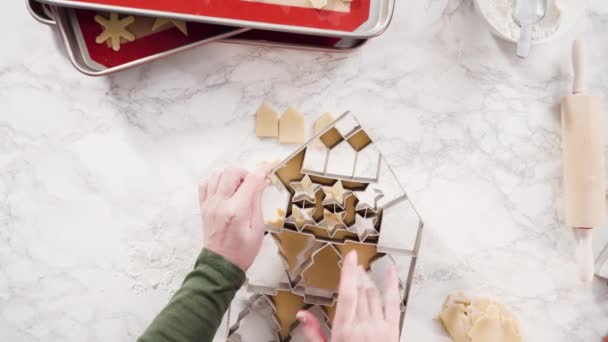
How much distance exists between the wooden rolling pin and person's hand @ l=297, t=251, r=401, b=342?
0.30 metres

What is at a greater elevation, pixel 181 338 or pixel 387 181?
pixel 387 181

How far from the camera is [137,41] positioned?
0.73m

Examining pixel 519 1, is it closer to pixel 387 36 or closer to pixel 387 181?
pixel 387 36

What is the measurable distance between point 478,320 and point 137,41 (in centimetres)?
58

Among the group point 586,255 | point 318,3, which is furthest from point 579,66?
point 318,3

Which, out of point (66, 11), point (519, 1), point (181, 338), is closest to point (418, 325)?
point (181, 338)

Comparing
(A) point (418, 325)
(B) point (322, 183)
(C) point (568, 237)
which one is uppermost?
(B) point (322, 183)

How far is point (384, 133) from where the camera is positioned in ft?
2.57

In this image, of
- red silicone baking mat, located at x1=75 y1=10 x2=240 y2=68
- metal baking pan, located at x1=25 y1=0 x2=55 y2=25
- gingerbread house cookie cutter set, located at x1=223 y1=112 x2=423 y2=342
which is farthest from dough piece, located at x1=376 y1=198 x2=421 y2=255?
metal baking pan, located at x1=25 y1=0 x2=55 y2=25

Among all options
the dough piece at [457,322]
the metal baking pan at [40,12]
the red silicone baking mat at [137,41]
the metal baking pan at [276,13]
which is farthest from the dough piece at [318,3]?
the dough piece at [457,322]

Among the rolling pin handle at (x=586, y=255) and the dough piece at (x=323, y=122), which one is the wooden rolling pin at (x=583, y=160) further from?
the dough piece at (x=323, y=122)

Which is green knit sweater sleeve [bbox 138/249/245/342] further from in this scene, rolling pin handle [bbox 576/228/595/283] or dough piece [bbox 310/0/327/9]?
rolling pin handle [bbox 576/228/595/283]

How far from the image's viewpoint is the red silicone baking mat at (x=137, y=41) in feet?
2.36

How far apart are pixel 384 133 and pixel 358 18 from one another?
0.16 metres
